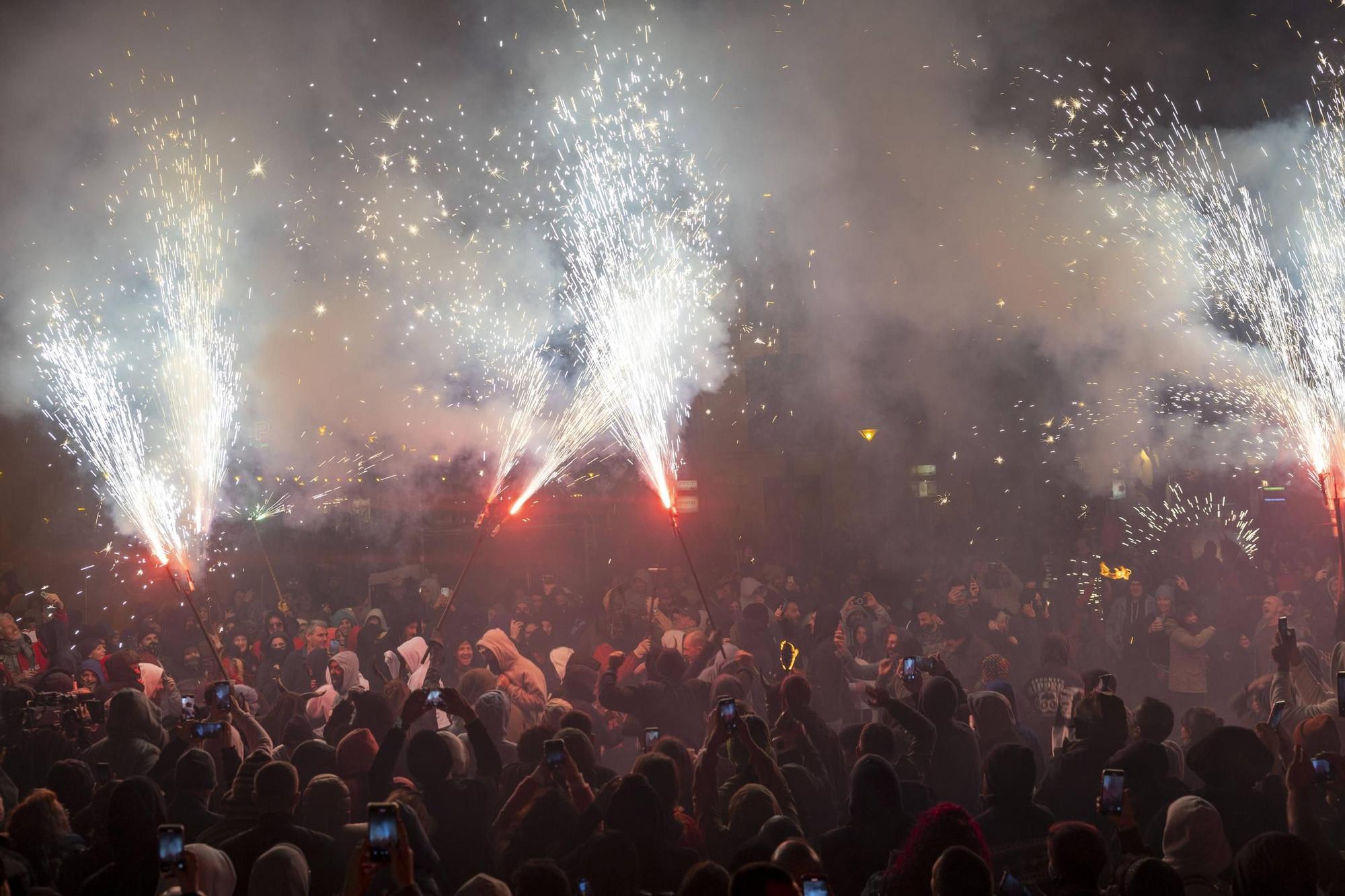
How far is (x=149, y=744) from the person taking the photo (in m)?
5.03

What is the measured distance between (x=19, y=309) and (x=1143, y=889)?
483 inches

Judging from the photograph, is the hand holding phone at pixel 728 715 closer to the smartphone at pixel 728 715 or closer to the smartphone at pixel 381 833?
the smartphone at pixel 728 715

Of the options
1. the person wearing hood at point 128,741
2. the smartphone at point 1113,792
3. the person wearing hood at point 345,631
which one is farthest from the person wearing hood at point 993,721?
the person wearing hood at point 345,631

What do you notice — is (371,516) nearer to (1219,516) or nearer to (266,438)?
(266,438)

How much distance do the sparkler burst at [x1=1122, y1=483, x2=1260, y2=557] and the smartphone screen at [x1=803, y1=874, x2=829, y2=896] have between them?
12.0 meters

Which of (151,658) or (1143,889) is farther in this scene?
(151,658)

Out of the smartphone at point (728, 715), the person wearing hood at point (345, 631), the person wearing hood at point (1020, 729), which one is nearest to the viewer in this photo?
the smartphone at point (728, 715)

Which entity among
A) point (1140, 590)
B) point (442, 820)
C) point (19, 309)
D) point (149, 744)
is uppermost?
point (19, 309)

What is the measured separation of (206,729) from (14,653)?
14.3ft

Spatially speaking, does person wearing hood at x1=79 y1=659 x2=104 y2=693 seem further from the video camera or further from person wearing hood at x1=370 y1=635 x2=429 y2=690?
person wearing hood at x1=370 y1=635 x2=429 y2=690

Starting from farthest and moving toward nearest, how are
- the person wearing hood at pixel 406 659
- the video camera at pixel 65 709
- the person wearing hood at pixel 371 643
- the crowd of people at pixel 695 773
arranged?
1. the person wearing hood at pixel 371 643
2. the person wearing hood at pixel 406 659
3. the video camera at pixel 65 709
4. the crowd of people at pixel 695 773

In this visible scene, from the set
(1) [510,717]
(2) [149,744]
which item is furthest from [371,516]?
(2) [149,744]

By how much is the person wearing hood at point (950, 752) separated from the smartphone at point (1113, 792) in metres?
1.48

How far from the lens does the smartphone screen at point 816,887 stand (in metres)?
2.56
